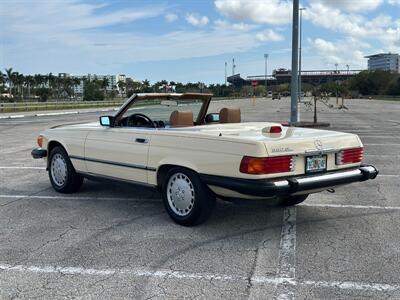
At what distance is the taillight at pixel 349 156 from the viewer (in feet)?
16.9

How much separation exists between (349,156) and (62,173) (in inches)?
157

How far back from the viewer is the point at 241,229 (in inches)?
203

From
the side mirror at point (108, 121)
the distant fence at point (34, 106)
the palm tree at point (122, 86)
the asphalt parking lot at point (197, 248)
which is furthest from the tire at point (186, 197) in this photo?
the palm tree at point (122, 86)

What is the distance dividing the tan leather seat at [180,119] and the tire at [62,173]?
1.82 metres

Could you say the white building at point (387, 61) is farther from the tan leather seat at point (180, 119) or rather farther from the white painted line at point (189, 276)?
the white painted line at point (189, 276)

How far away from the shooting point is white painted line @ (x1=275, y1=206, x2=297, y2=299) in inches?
140

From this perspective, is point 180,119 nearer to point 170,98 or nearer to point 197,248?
point 170,98

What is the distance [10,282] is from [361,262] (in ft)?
9.64

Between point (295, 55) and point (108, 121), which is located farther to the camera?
point (295, 55)

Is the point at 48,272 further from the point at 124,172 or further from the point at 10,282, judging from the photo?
the point at 124,172

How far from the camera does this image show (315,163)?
16.1 feet

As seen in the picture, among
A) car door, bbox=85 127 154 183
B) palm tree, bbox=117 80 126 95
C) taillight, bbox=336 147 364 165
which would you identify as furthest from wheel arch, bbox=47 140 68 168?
palm tree, bbox=117 80 126 95

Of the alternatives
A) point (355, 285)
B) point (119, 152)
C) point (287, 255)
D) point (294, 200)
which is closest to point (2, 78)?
point (119, 152)

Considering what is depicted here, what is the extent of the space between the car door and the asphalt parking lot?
498mm
